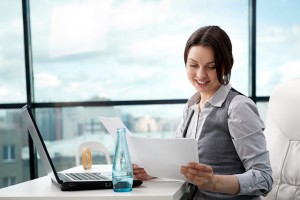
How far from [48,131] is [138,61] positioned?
941 mm

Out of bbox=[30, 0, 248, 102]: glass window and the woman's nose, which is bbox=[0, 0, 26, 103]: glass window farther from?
the woman's nose

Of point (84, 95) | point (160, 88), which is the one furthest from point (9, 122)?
point (160, 88)

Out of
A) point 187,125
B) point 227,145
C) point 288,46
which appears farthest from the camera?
point 288,46

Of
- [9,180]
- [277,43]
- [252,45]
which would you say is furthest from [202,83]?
[9,180]

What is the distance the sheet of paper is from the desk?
0.06 meters

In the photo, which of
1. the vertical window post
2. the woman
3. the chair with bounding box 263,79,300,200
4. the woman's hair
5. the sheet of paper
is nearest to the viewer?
the sheet of paper

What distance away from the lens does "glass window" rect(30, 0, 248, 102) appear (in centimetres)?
407

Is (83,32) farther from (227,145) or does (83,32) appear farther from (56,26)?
(227,145)

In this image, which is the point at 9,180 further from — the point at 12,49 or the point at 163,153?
the point at 163,153

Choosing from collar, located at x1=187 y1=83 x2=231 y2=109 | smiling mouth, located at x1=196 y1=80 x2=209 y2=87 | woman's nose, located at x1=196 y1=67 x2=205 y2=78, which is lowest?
collar, located at x1=187 y1=83 x2=231 y2=109

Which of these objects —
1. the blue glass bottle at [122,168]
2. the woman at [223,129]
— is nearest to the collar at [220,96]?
the woman at [223,129]

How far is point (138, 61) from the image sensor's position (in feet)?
13.5

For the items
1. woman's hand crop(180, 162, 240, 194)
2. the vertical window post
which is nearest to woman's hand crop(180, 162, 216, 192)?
woman's hand crop(180, 162, 240, 194)

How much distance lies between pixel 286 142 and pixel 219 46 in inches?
23.2
